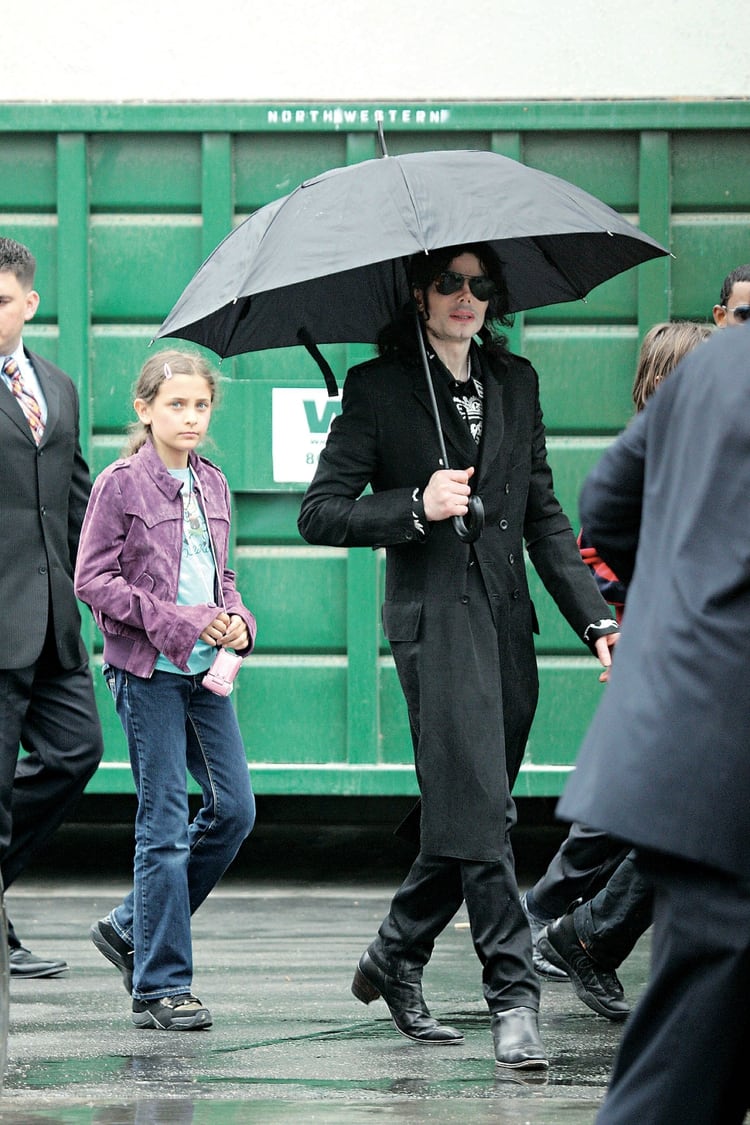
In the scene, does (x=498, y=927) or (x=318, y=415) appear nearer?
Result: (x=498, y=927)

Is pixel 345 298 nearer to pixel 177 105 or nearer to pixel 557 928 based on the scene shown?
pixel 557 928

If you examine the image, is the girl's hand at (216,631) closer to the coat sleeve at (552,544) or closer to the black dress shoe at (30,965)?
the coat sleeve at (552,544)

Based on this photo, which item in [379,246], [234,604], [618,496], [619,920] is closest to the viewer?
[618,496]

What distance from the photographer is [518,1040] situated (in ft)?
14.3

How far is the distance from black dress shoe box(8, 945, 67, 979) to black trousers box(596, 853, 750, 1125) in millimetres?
3384

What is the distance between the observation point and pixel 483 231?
4293 mm

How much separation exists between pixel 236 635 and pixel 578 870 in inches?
48.7

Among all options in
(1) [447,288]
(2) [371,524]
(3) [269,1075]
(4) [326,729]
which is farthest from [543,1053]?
(4) [326,729]

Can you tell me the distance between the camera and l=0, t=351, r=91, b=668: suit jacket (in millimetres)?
5453

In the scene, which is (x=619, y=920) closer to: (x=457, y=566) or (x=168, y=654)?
(x=457, y=566)

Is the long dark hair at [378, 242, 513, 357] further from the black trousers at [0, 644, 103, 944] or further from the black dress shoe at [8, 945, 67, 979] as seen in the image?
the black dress shoe at [8, 945, 67, 979]

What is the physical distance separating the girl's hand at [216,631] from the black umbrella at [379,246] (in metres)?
0.67

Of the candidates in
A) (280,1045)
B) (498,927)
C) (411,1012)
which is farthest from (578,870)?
(280,1045)

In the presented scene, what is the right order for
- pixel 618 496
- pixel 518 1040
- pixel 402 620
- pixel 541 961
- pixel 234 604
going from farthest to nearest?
pixel 541 961 → pixel 234 604 → pixel 402 620 → pixel 518 1040 → pixel 618 496
